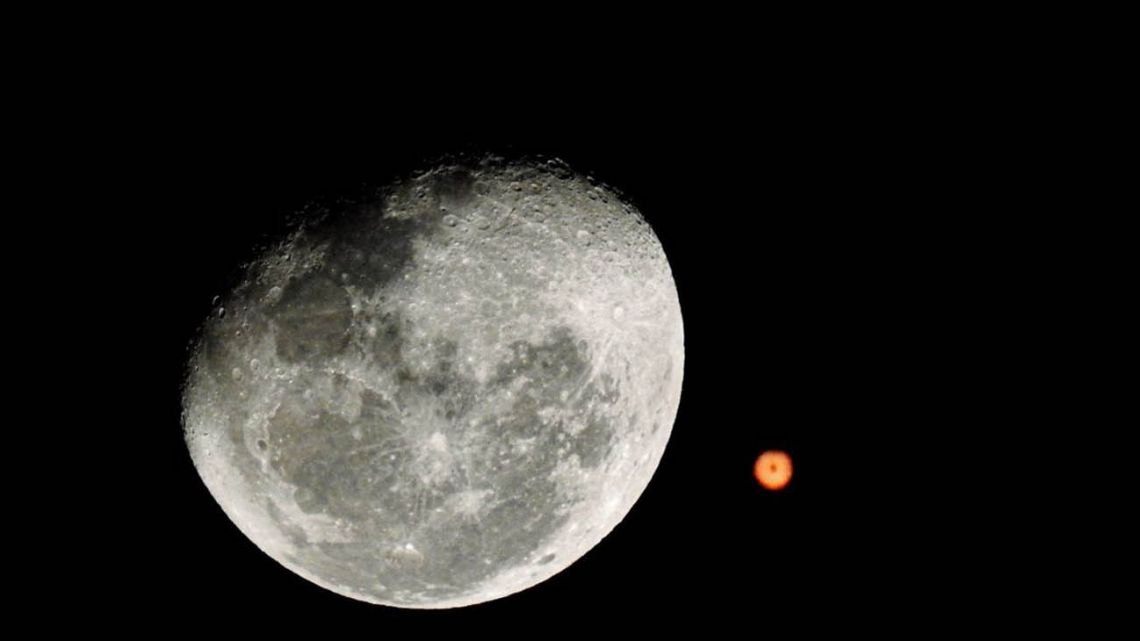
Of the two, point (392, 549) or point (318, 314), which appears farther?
point (392, 549)

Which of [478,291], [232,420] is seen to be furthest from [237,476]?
[478,291]

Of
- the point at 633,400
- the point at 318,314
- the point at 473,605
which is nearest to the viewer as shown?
the point at 318,314

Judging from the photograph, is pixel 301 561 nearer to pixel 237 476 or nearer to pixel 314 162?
pixel 237 476

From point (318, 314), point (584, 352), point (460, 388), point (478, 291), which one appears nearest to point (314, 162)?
point (318, 314)

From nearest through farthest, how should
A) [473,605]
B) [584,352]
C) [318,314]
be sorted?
1. [318,314]
2. [584,352]
3. [473,605]

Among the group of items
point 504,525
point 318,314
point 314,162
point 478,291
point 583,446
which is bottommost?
point 504,525

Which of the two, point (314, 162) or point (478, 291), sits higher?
point (314, 162)
